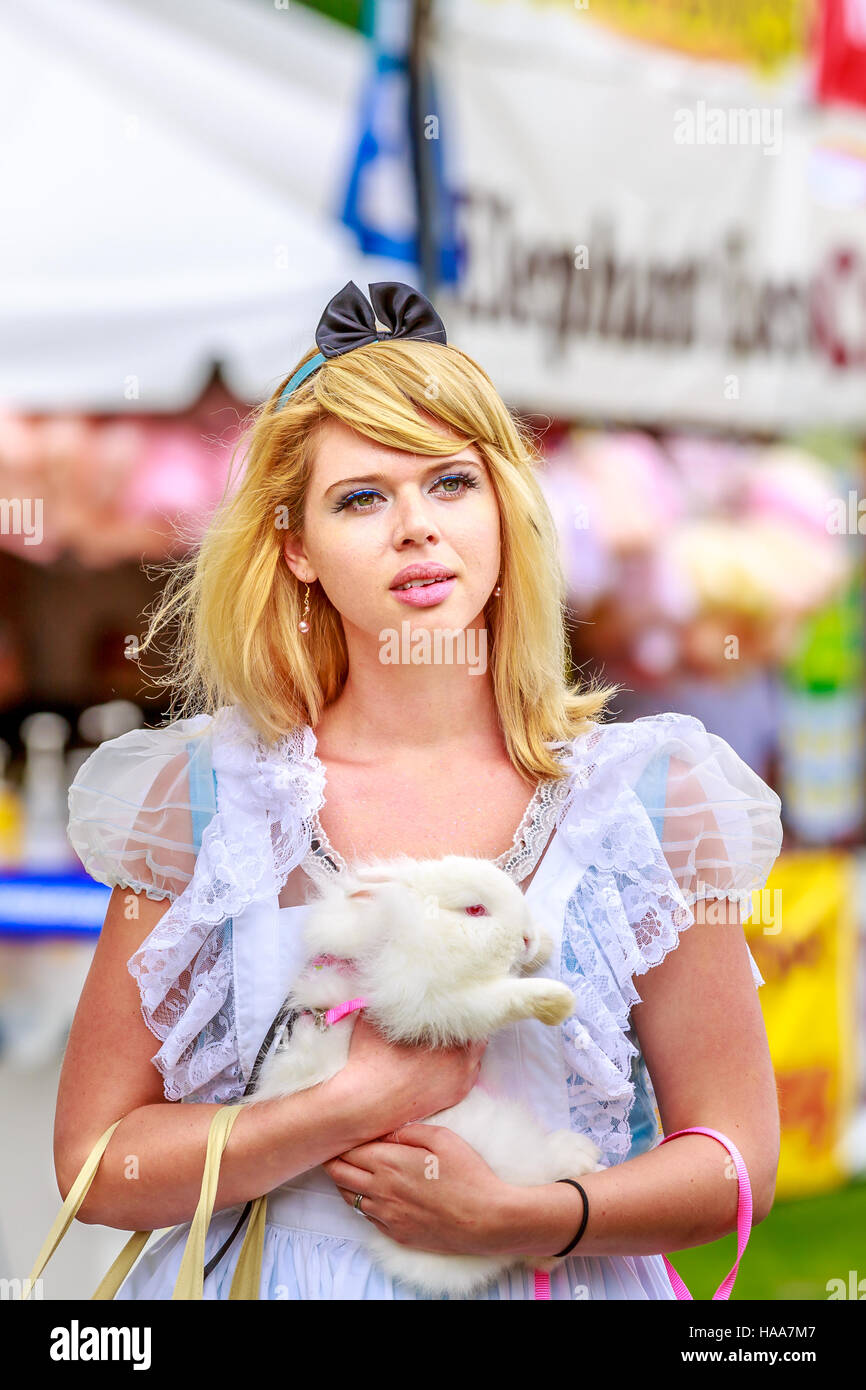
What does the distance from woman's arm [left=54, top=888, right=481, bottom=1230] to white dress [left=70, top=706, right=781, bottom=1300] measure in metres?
0.04

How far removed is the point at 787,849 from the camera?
4340mm

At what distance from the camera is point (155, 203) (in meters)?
3.01

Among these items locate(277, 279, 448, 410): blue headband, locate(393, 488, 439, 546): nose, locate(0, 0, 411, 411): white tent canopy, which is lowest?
locate(393, 488, 439, 546): nose

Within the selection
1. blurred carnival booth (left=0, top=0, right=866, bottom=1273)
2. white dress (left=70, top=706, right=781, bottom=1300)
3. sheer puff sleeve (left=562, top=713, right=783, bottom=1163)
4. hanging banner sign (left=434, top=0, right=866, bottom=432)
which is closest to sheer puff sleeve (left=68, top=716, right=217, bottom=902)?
white dress (left=70, top=706, right=781, bottom=1300)

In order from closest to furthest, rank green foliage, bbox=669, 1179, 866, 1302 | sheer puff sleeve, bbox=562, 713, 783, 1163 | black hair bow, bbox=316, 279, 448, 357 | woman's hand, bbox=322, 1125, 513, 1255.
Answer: woman's hand, bbox=322, 1125, 513, 1255
sheer puff sleeve, bbox=562, 713, 783, 1163
black hair bow, bbox=316, 279, 448, 357
green foliage, bbox=669, 1179, 866, 1302

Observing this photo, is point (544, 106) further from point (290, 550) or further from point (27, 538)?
point (290, 550)

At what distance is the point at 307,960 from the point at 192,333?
6.50ft

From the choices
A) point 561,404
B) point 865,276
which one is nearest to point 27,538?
point 561,404

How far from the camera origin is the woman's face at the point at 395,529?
1490mm

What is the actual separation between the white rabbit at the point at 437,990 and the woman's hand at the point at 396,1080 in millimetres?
15

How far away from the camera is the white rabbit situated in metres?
1.37

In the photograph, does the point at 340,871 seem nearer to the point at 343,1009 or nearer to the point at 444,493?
the point at 343,1009

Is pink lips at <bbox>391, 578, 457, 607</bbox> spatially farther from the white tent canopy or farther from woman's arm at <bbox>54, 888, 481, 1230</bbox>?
the white tent canopy

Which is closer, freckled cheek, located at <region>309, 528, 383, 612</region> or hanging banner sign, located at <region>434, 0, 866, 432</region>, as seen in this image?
freckled cheek, located at <region>309, 528, 383, 612</region>
